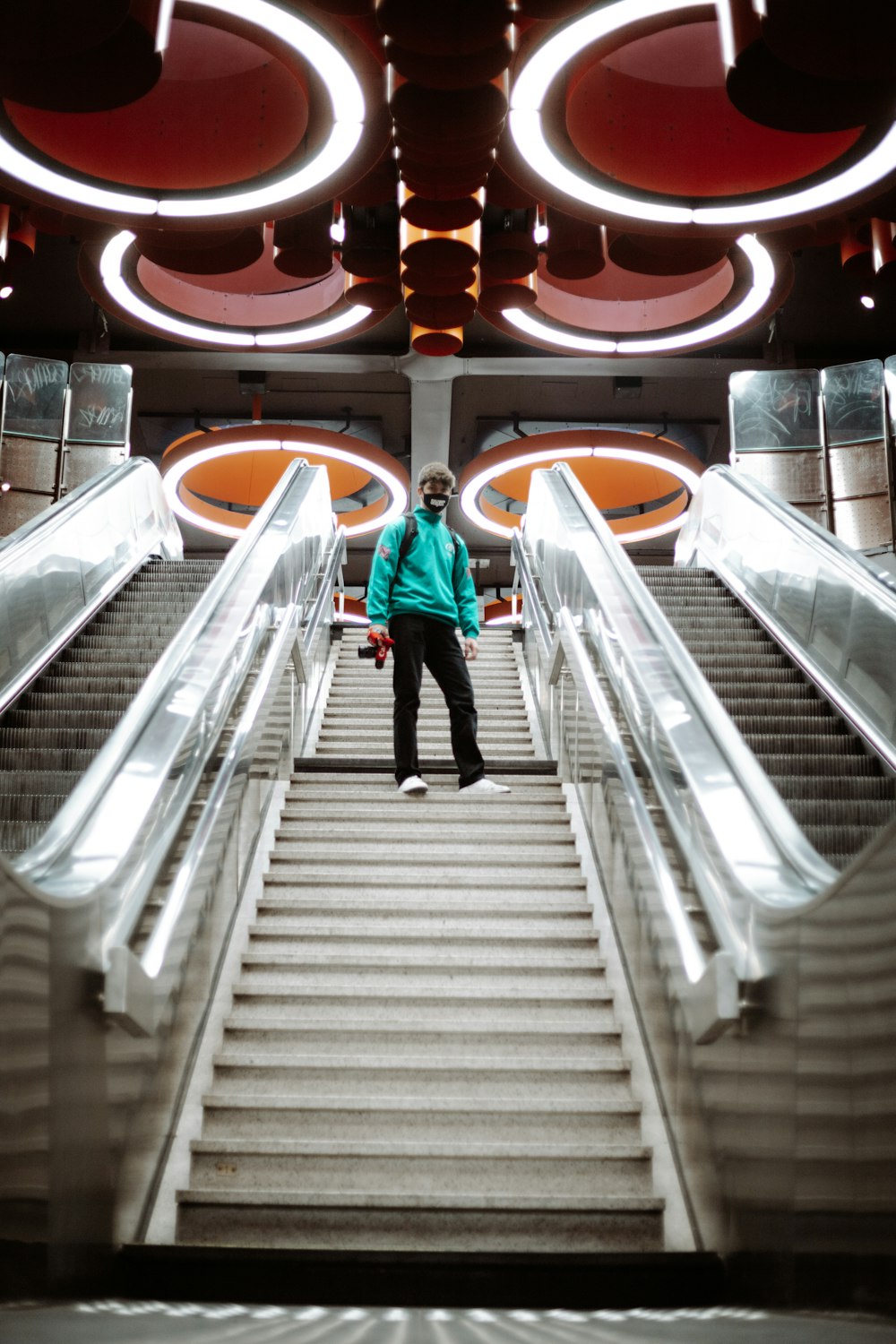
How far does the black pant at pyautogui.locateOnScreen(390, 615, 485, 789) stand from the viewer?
535cm

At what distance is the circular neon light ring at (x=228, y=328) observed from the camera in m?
11.4

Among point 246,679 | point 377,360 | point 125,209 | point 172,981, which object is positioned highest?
point 377,360

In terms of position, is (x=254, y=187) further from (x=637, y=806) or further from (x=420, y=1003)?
(x=420, y=1003)

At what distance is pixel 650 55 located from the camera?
8.27 meters

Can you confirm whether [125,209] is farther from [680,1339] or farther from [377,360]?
[680,1339]

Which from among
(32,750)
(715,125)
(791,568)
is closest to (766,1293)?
(32,750)

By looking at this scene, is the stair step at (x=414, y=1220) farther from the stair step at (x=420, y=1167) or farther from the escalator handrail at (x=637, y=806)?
the escalator handrail at (x=637, y=806)

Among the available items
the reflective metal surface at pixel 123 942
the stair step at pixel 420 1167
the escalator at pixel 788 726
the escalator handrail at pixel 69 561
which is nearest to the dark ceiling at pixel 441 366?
the escalator handrail at pixel 69 561

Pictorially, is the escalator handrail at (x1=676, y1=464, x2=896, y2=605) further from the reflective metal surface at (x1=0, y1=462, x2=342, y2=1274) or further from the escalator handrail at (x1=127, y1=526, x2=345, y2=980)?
the reflective metal surface at (x1=0, y1=462, x2=342, y2=1274)

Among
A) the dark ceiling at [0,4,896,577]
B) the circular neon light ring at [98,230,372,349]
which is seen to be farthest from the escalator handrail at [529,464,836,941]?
the dark ceiling at [0,4,896,577]

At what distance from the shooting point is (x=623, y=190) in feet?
26.5

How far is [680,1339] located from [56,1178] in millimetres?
1198

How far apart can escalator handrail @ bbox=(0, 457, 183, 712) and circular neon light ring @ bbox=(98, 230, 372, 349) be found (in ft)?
6.44

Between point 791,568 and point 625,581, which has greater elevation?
point 791,568
